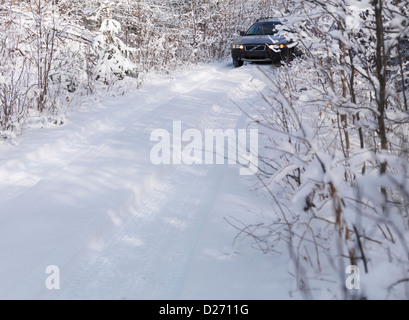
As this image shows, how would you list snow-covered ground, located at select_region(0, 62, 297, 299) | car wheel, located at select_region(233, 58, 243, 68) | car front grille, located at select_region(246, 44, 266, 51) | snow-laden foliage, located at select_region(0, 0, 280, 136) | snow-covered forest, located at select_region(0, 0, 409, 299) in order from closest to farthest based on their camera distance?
1. snow-covered forest, located at select_region(0, 0, 409, 299)
2. snow-covered ground, located at select_region(0, 62, 297, 299)
3. snow-laden foliage, located at select_region(0, 0, 280, 136)
4. car front grille, located at select_region(246, 44, 266, 51)
5. car wheel, located at select_region(233, 58, 243, 68)

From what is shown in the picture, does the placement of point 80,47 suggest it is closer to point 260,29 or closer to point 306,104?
point 306,104

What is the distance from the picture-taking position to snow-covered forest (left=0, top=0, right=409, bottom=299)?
213 cm

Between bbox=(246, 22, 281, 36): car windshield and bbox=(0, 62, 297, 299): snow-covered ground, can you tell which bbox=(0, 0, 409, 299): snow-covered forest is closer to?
bbox=(0, 62, 297, 299): snow-covered ground

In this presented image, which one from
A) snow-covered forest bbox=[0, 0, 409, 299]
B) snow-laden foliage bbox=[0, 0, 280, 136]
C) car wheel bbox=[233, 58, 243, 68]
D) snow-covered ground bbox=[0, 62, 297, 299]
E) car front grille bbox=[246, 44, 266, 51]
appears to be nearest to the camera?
snow-covered forest bbox=[0, 0, 409, 299]

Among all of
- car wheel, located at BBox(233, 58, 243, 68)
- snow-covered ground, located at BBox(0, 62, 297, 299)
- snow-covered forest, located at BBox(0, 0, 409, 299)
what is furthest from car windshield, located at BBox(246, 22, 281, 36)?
snow-covered ground, located at BBox(0, 62, 297, 299)

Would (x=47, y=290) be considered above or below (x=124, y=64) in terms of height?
below

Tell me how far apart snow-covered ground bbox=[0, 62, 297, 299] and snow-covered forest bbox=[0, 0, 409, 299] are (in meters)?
0.22

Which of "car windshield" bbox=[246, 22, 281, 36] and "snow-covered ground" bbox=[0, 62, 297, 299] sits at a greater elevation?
"car windshield" bbox=[246, 22, 281, 36]

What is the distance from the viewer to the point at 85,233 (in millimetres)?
3135

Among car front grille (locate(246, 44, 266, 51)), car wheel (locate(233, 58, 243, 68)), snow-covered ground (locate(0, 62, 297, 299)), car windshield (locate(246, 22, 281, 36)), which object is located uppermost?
car windshield (locate(246, 22, 281, 36))

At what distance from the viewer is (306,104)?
422 cm
